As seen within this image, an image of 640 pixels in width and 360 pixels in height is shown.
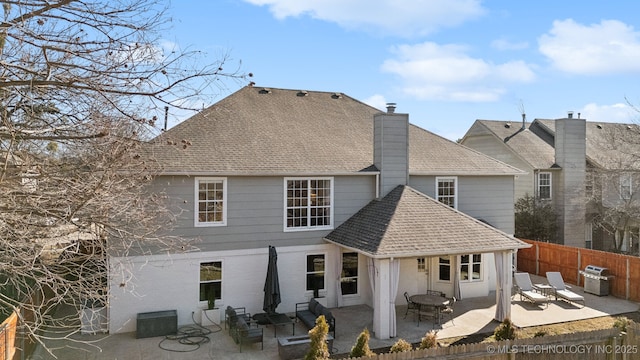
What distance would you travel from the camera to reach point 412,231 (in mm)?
14281

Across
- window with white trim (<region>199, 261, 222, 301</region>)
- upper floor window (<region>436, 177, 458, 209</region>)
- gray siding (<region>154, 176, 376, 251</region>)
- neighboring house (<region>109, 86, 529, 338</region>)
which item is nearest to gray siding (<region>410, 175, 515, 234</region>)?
neighboring house (<region>109, 86, 529, 338</region>)

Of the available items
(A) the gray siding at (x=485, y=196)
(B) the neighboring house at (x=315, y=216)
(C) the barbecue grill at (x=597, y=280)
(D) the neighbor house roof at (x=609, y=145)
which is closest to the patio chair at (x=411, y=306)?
(B) the neighboring house at (x=315, y=216)

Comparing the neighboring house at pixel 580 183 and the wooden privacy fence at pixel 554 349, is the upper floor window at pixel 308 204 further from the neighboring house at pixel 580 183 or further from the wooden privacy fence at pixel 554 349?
the neighboring house at pixel 580 183

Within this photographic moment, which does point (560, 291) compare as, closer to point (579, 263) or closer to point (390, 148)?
point (579, 263)

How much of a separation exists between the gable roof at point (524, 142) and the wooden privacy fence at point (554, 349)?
58.6 ft

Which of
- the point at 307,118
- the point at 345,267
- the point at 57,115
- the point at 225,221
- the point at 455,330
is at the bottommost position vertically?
the point at 455,330

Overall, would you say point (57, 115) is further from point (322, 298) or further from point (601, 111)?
point (601, 111)

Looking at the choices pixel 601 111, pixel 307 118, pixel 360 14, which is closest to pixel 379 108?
pixel 307 118

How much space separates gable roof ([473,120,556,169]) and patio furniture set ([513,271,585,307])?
9416 millimetres

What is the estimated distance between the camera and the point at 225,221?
15.0m

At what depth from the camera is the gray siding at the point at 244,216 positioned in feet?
47.1

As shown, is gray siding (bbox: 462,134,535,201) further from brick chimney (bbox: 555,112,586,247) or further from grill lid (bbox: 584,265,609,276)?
grill lid (bbox: 584,265,609,276)

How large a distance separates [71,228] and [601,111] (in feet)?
123

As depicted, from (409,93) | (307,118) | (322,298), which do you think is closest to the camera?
(322,298)
